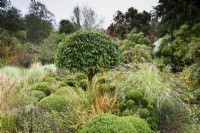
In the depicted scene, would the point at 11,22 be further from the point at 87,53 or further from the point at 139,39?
the point at 87,53

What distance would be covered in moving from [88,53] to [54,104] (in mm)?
2104

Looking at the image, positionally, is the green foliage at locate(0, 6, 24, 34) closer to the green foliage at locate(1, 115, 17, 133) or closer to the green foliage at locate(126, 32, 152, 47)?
the green foliage at locate(126, 32, 152, 47)

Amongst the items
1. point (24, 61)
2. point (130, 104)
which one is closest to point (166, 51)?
point (24, 61)

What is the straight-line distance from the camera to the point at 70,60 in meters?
7.88

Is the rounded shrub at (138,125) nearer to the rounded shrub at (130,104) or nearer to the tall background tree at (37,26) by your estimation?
the rounded shrub at (130,104)

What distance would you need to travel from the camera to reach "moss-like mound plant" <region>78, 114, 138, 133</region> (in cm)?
412

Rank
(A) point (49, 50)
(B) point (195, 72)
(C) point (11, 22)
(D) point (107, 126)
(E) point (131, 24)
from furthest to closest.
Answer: (C) point (11, 22)
(E) point (131, 24)
(A) point (49, 50)
(B) point (195, 72)
(D) point (107, 126)

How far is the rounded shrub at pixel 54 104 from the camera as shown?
5.93 m

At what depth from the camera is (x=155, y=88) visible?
6398mm

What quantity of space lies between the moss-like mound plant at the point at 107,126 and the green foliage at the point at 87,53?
3.48 metres

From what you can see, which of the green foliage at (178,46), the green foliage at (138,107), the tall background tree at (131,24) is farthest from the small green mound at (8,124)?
the tall background tree at (131,24)

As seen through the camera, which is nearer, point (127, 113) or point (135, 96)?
point (127, 113)

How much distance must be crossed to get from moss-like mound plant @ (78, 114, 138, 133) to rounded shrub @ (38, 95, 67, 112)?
1.85 metres

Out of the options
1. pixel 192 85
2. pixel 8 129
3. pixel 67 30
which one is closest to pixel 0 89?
pixel 8 129
